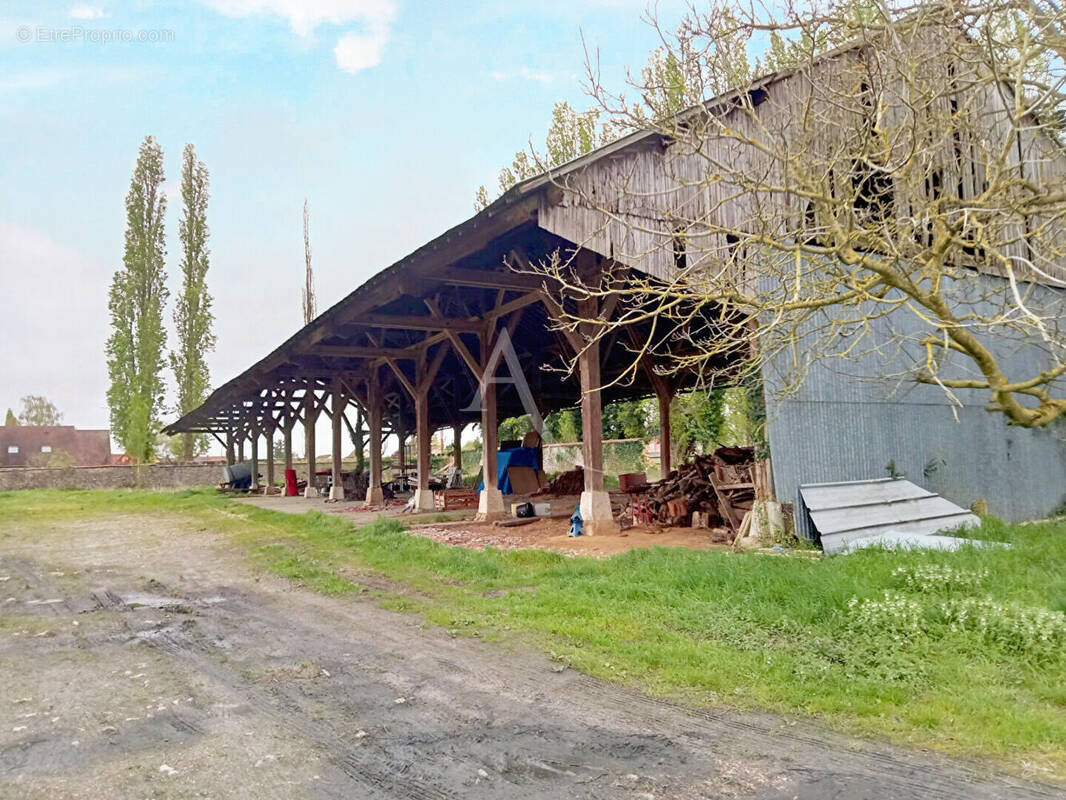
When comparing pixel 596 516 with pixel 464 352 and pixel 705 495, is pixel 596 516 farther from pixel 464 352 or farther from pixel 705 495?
pixel 464 352

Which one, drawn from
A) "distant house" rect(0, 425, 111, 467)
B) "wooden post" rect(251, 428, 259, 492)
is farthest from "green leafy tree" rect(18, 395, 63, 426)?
"wooden post" rect(251, 428, 259, 492)

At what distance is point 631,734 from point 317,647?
2.87 metres

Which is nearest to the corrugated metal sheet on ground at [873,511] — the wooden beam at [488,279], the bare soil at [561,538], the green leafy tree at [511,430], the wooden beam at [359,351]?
the bare soil at [561,538]

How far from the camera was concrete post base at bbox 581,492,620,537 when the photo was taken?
11.0 metres

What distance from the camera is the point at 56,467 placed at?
35.8 metres

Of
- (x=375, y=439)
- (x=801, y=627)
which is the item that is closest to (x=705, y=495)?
(x=801, y=627)

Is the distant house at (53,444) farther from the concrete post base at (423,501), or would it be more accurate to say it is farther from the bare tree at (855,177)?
the bare tree at (855,177)

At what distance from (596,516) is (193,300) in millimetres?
38199

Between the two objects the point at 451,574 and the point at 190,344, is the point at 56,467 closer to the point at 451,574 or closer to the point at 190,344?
the point at 190,344

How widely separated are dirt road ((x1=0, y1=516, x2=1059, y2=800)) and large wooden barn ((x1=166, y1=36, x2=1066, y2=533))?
2988mm

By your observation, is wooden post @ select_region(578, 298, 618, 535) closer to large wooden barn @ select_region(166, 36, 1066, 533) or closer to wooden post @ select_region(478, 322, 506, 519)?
large wooden barn @ select_region(166, 36, 1066, 533)

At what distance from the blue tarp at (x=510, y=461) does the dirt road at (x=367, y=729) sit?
14.4 meters

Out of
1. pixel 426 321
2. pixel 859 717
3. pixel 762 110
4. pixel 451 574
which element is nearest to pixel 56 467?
pixel 426 321

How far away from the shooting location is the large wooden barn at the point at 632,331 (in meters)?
8.70
